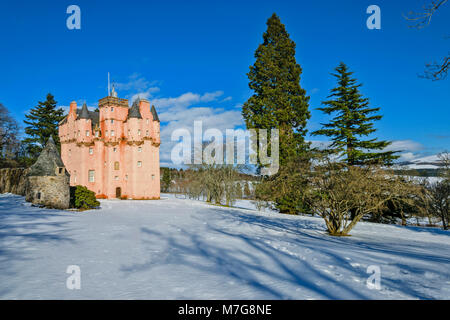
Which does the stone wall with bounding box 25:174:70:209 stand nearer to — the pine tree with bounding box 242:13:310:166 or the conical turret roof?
the pine tree with bounding box 242:13:310:166

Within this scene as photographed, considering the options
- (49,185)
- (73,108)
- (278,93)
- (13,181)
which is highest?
(73,108)

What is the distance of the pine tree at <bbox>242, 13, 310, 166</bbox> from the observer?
24.0 m

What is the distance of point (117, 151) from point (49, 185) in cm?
1738

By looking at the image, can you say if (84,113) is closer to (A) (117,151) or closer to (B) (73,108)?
(B) (73,108)

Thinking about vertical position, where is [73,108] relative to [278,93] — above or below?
above

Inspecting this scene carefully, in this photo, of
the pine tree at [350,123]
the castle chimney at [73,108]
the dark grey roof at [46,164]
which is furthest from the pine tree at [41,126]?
the pine tree at [350,123]

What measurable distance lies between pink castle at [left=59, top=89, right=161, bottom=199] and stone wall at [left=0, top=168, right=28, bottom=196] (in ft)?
19.9

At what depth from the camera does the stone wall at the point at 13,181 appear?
3332 centimetres

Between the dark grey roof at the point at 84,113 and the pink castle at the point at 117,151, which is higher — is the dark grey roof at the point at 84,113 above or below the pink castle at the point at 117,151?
above

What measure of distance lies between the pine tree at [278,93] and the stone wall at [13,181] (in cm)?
3083

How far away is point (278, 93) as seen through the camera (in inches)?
968

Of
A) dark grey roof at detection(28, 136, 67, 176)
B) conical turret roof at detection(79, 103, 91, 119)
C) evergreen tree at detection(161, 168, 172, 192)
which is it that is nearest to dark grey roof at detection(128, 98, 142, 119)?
→ conical turret roof at detection(79, 103, 91, 119)

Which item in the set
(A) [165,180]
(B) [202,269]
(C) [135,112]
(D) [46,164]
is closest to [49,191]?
(D) [46,164]

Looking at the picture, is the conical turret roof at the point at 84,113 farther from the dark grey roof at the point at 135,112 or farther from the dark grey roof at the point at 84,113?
the dark grey roof at the point at 135,112
